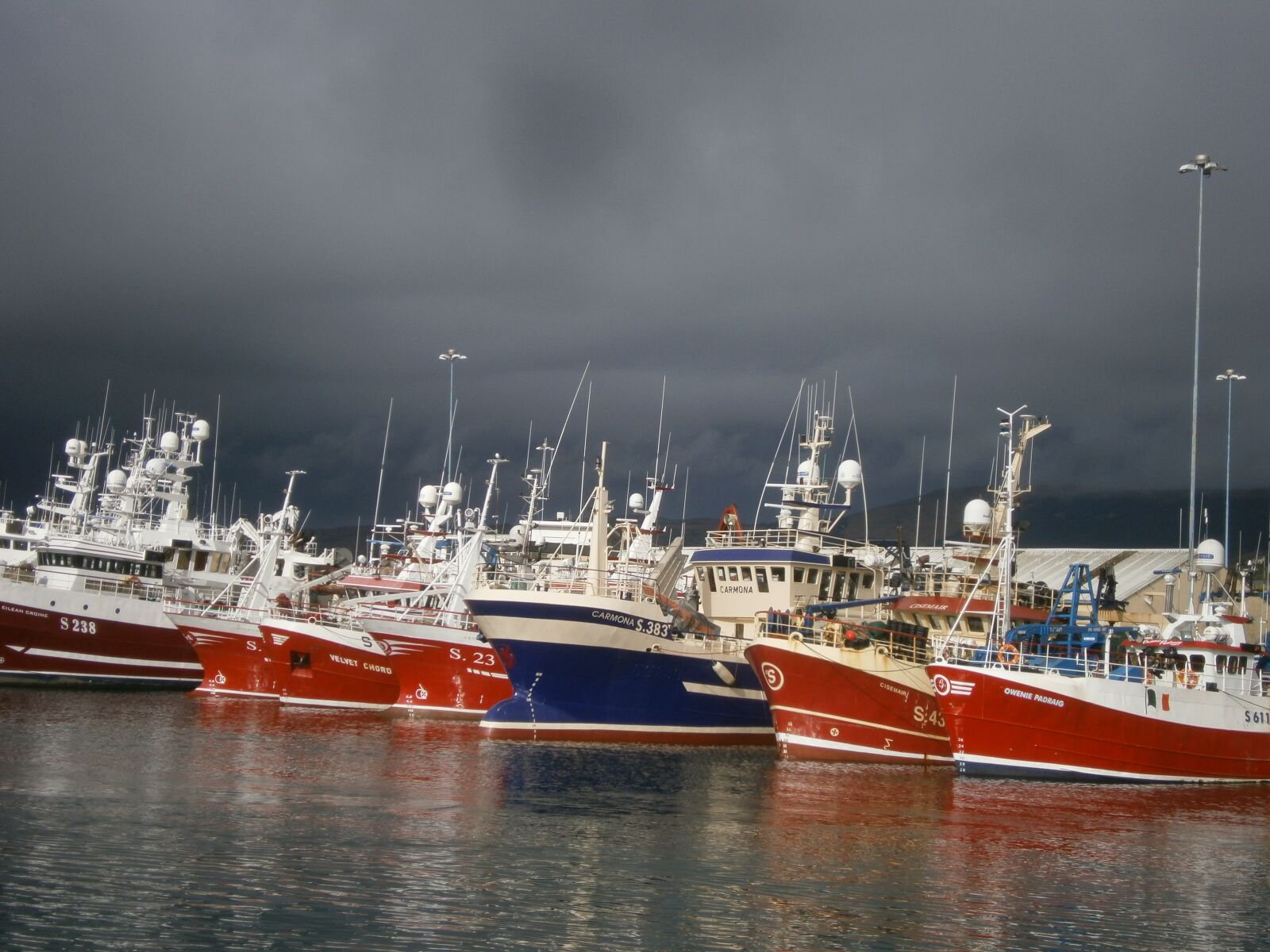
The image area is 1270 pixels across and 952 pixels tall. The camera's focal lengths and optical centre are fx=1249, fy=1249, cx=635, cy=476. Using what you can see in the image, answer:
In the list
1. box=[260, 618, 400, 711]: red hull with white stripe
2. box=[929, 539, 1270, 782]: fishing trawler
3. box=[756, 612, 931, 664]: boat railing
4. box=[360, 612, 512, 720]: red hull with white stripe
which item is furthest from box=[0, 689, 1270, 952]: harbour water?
box=[260, 618, 400, 711]: red hull with white stripe

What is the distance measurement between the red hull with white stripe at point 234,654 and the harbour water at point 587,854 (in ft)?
55.6

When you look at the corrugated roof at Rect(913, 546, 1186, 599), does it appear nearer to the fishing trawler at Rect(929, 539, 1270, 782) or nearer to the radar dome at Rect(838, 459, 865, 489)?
the radar dome at Rect(838, 459, 865, 489)

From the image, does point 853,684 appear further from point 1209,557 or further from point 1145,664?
point 1209,557

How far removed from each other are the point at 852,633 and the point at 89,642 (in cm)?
3685

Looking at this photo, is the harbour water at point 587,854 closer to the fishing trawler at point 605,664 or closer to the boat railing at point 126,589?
the fishing trawler at point 605,664

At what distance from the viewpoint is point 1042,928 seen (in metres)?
16.6

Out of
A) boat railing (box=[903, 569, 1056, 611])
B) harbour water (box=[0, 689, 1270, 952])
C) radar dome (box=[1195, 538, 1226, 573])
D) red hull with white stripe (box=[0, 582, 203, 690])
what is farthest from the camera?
red hull with white stripe (box=[0, 582, 203, 690])

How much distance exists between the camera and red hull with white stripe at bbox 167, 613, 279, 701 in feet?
169

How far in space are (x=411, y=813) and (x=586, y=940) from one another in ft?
31.1

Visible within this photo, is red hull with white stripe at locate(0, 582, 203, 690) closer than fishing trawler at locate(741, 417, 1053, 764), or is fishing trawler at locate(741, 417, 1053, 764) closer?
fishing trawler at locate(741, 417, 1053, 764)

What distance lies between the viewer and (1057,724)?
31.5 meters

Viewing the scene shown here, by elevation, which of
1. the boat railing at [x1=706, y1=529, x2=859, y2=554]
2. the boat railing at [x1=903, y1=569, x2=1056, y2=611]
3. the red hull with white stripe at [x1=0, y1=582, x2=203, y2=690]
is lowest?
the red hull with white stripe at [x1=0, y1=582, x2=203, y2=690]

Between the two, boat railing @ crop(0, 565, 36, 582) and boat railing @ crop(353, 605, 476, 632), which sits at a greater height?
boat railing @ crop(0, 565, 36, 582)

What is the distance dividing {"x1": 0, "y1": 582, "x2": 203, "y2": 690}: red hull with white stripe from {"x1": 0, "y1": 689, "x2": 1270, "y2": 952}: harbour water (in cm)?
2231
